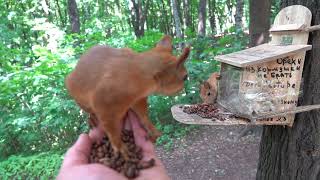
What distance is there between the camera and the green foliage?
4.52 metres

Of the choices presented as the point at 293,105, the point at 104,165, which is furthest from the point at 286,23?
the point at 104,165

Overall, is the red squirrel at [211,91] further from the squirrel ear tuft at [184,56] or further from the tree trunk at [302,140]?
the squirrel ear tuft at [184,56]

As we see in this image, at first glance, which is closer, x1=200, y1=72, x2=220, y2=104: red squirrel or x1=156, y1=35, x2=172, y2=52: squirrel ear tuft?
x1=156, y1=35, x2=172, y2=52: squirrel ear tuft

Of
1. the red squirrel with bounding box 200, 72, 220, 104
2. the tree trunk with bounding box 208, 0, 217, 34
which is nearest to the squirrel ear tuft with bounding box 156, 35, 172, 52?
the red squirrel with bounding box 200, 72, 220, 104

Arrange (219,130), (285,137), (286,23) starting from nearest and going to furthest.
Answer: (286,23), (285,137), (219,130)

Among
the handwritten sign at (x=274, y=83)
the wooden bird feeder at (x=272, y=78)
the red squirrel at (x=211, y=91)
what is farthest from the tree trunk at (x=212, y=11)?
the handwritten sign at (x=274, y=83)

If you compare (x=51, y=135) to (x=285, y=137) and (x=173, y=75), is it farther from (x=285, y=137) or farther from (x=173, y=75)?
(x=173, y=75)

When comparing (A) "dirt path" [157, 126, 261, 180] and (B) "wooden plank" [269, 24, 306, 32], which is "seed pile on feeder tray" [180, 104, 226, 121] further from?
(A) "dirt path" [157, 126, 261, 180]

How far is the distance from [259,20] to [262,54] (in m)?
3.03

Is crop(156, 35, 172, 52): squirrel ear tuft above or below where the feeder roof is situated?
above

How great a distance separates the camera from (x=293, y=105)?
8.03 feet

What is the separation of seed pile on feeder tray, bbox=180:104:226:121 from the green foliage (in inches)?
97.5

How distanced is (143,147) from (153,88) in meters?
0.45

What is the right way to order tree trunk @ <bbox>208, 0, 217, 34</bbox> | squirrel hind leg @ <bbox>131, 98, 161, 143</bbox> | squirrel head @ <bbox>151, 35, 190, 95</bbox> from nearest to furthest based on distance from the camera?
squirrel head @ <bbox>151, 35, 190, 95</bbox> → squirrel hind leg @ <bbox>131, 98, 161, 143</bbox> → tree trunk @ <bbox>208, 0, 217, 34</bbox>
